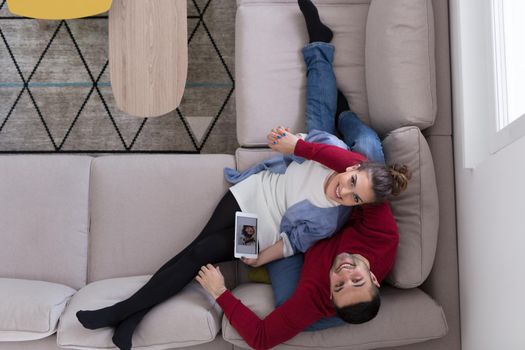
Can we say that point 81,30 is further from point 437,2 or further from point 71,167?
point 437,2

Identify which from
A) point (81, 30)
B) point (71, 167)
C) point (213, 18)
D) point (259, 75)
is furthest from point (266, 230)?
point (81, 30)

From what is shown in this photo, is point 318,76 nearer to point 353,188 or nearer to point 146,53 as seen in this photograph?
point 353,188

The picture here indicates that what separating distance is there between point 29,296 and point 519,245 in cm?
180

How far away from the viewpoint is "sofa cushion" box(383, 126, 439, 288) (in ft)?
6.54

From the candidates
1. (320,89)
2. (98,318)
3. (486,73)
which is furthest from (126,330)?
(486,73)

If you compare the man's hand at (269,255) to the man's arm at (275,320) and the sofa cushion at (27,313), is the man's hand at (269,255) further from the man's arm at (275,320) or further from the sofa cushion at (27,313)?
the sofa cushion at (27,313)

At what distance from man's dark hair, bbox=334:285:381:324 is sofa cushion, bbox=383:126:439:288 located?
0.93ft

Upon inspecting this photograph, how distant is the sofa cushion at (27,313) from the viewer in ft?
6.47

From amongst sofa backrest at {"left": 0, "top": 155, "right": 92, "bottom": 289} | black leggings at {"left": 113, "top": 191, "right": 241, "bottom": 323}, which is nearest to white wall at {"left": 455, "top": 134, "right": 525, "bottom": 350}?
black leggings at {"left": 113, "top": 191, "right": 241, "bottom": 323}

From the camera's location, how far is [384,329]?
195 centimetres

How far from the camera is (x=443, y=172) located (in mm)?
2127

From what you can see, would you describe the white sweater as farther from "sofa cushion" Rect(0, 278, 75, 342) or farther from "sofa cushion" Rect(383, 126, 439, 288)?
"sofa cushion" Rect(0, 278, 75, 342)

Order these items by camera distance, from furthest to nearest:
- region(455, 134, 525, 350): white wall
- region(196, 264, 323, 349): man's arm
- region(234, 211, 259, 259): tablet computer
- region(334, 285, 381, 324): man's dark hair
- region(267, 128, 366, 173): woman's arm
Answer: region(234, 211, 259, 259): tablet computer
region(267, 128, 366, 173): woman's arm
region(196, 264, 323, 349): man's arm
region(334, 285, 381, 324): man's dark hair
region(455, 134, 525, 350): white wall

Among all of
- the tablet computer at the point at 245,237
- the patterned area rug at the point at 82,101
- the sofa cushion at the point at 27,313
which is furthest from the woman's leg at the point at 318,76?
the sofa cushion at the point at 27,313
